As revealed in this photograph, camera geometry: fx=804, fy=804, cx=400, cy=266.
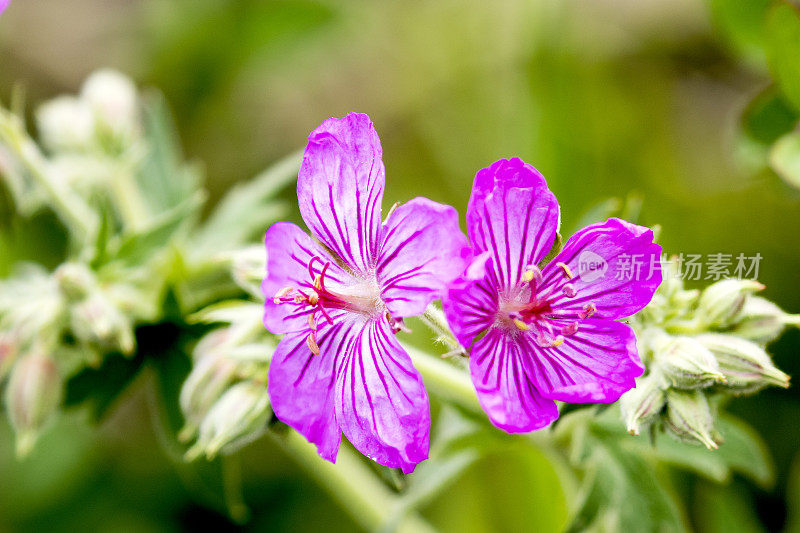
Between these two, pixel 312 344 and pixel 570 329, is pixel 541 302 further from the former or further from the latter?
pixel 312 344

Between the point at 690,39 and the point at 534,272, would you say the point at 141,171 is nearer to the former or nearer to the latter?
the point at 534,272

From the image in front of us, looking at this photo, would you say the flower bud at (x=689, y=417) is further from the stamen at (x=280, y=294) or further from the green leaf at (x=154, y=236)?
the green leaf at (x=154, y=236)

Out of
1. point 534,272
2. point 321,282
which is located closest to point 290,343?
point 321,282

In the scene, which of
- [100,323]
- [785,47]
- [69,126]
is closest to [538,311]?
[100,323]

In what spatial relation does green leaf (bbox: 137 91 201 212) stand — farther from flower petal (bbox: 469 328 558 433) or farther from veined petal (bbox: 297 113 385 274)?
flower petal (bbox: 469 328 558 433)

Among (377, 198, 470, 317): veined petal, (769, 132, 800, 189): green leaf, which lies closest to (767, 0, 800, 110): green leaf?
(769, 132, 800, 189): green leaf

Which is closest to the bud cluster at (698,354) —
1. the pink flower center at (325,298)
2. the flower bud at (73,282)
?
the pink flower center at (325,298)
